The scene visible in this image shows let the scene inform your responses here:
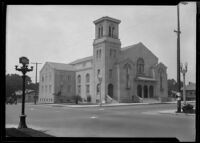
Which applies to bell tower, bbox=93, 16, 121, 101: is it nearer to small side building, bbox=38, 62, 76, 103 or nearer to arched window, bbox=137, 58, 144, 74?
arched window, bbox=137, 58, 144, 74

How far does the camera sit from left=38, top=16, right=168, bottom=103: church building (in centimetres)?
2274

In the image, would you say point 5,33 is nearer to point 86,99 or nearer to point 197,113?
point 197,113

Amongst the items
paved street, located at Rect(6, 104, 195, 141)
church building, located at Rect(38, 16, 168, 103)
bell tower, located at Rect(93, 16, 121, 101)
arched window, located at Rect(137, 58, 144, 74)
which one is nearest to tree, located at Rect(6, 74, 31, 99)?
paved street, located at Rect(6, 104, 195, 141)

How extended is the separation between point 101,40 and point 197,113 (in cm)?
1964

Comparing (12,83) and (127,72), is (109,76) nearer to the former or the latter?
(127,72)

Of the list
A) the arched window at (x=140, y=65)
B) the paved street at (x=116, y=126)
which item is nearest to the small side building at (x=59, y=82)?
the paved street at (x=116, y=126)

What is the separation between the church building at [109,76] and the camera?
2274 centimetres

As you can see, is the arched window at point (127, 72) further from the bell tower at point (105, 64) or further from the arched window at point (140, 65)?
the arched window at point (140, 65)

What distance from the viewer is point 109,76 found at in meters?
34.5

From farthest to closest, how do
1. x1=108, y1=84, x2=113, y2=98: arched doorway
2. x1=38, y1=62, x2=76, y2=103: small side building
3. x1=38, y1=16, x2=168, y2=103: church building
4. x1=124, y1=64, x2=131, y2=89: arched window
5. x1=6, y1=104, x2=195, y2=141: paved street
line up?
x1=108, y1=84, x2=113, y2=98: arched doorway
x1=124, y1=64, x2=131, y2=89: arched window
x1=38, y1=16, x2=168, y2=103: church building
x1=38, y1=62, x2=76, y2=103: small side building
x1=6, y1=104, x2=195, y2=141: paved street

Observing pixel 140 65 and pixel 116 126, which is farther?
pixel 140 65

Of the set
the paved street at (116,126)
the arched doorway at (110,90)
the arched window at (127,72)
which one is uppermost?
the arched window at (127,72)

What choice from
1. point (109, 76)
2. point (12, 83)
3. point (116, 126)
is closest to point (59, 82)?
point (12, 83)
